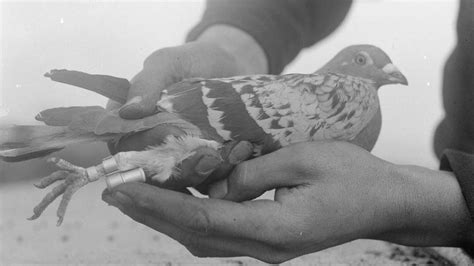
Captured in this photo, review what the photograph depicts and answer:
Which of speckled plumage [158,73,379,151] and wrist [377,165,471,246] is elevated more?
speckled plumage [158,73,379,151]

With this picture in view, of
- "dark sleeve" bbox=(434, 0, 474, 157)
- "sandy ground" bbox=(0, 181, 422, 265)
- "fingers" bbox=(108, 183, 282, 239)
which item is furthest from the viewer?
"dark sleeve" bbox=(434, 0, 474, 157)

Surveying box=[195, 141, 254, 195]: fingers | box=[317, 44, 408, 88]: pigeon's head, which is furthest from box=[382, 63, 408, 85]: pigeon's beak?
box=[195, 141, 254, 195]: fingers

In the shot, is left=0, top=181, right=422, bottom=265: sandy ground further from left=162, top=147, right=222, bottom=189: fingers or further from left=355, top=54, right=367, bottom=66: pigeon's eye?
left=355, top=54, right=367, bottom=66: pigeon's eye

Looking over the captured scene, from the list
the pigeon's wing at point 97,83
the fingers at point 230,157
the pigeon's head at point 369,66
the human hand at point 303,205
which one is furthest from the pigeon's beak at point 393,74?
the pigeon's wing at point 97,83

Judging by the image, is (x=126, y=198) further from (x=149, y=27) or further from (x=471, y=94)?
(x=471, y=94)

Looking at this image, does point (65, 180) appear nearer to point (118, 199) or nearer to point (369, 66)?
point (118, 199)
